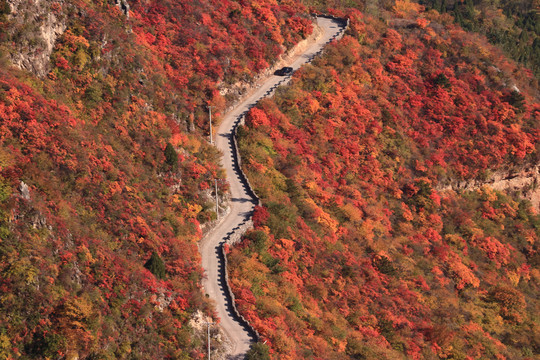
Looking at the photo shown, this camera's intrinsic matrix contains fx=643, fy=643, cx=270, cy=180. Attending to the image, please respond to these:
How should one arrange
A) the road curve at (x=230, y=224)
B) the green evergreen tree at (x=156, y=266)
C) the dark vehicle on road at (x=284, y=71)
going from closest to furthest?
the green evergreen tree at (x=156, y=266), the road curve at (x=230, y=224), the dark vehicle on road at (x=284, y=71)

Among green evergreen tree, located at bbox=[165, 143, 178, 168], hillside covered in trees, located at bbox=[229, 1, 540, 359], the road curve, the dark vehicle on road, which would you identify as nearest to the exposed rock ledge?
hillside covered in trees, located at bbox=[229, 1, 540, 359]

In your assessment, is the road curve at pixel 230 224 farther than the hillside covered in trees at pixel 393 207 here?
No

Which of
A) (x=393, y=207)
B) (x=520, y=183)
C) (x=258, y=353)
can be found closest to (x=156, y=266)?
(x=258, y=353)

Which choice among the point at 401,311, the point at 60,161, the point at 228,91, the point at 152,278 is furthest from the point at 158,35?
the point at 401,311

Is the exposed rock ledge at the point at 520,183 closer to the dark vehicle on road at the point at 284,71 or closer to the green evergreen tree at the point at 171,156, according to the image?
the dark vehicle on road at the point at 284,71

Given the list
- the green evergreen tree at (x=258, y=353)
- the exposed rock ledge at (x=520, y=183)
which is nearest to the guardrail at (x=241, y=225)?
the green evergreen tree at (x=258, y=353)

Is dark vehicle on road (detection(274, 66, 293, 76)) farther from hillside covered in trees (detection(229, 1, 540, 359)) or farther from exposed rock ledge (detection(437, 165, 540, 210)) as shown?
exposed rock ledge (detection(437, 165, 540, 210))

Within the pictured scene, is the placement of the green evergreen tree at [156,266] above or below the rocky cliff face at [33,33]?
below

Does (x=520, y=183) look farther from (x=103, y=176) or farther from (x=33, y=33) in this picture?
(x=33, y=33)

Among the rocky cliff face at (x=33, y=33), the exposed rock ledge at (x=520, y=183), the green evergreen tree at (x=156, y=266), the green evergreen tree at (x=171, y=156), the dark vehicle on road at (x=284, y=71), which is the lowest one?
the exposed rock ledge at (x=520, y=183)
